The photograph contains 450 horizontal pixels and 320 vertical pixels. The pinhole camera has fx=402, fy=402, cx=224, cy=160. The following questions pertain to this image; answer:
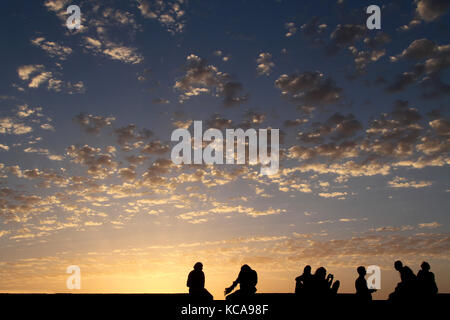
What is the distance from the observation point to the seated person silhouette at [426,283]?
13.7 m

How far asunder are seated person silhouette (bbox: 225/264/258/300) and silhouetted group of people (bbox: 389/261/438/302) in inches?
216

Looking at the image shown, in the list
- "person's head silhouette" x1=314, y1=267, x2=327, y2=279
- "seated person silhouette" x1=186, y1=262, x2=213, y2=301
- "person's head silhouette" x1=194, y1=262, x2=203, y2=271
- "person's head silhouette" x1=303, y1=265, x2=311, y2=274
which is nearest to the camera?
"seated person silhouette" x1=186, y1=262, x2=213, y2=301

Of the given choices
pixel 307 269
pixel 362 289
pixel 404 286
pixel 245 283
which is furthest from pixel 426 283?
pixel 245 283

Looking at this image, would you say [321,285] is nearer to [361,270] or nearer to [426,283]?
[361,270]

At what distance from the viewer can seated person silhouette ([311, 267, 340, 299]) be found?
43.4 ft

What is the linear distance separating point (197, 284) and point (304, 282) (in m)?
3.73

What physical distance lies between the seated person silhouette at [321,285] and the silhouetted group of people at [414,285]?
8.04 ft

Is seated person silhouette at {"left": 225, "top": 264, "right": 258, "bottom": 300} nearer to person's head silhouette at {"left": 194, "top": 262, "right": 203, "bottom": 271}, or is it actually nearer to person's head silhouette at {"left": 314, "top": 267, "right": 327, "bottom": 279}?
person's head silhouette at {"left": 194, "top": 262, "right": 203, "bottom": 271}

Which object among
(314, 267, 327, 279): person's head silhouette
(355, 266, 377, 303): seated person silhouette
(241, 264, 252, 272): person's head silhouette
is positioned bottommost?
(355, 266, 377, 303): seated person silhouette

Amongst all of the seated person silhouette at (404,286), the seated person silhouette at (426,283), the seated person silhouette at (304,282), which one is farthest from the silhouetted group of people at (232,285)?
the seated person silhouette at (426,283)

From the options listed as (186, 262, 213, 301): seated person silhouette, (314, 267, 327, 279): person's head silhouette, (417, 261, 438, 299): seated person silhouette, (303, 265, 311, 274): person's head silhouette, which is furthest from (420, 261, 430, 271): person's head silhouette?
(186, 262, 213, 301): seated person silhouette

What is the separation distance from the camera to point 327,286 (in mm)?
13391
